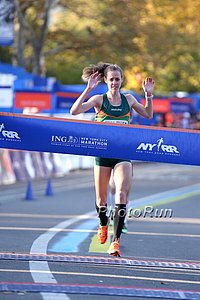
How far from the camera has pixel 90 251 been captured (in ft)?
39.1

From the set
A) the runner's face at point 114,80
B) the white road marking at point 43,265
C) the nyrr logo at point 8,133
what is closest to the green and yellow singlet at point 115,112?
the runner's face at point 114,80

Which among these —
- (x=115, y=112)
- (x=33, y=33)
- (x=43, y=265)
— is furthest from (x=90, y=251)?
(x=33, y=33)

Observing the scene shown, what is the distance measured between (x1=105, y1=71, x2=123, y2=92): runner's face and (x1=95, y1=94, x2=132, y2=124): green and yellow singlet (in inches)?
5.0

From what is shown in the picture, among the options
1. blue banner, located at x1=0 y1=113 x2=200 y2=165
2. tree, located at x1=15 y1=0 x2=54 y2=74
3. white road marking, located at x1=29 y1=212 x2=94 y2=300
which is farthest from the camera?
tree, located at x1=15 y1=0 x2=54 y2=74

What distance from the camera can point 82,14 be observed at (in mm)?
46781

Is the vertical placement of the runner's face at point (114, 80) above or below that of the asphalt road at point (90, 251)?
above

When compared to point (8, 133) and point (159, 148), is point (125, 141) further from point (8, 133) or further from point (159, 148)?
point (8, 133)

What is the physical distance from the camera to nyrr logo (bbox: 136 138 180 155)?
11.3 meters

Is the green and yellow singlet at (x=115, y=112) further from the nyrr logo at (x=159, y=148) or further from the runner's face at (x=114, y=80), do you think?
the nyrr logo at (x=159, y=148)

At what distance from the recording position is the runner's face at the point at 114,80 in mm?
11469

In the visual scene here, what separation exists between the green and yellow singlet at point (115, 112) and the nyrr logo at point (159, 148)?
1.17 ft
